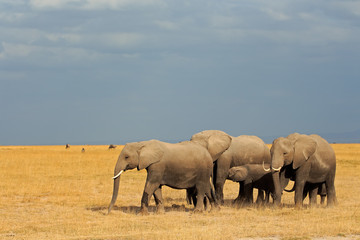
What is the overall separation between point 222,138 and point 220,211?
9.11 ft

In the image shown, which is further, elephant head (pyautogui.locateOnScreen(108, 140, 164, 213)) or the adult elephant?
the adult elephant

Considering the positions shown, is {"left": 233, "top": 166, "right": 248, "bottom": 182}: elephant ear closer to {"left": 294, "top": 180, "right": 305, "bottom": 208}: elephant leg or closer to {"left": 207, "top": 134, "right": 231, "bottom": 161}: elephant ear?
{"left": 207, "top": 134, "right": 231, "bottom": 161}: elephant ear

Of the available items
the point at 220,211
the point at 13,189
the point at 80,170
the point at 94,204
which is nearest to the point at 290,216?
the point at 220,211

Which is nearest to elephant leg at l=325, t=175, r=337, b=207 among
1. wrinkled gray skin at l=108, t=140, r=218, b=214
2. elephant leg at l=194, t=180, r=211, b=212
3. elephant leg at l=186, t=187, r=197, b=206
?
wrinkled gray skin at l=108, t=140, r=218, b=214

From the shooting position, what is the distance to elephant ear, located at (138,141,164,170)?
16.6m

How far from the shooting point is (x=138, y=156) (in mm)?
16844

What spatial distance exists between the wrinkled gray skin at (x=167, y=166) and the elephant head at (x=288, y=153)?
2081mm

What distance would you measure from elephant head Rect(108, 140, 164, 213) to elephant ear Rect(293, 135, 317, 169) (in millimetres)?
4429

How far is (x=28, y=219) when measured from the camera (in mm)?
16922

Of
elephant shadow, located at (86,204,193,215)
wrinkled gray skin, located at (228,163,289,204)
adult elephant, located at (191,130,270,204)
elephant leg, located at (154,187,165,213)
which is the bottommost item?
elephant shadow, located at (86,204,193,215)

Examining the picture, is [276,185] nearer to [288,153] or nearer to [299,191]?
[299,191]

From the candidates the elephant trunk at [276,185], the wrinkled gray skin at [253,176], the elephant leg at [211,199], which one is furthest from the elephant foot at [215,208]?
Result: the elephant trunk at [276,185]

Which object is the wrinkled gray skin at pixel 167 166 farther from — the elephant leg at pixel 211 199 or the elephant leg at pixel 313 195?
the elephant leg at pixel 313 195

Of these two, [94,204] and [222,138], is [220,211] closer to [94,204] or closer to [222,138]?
[222,138]
